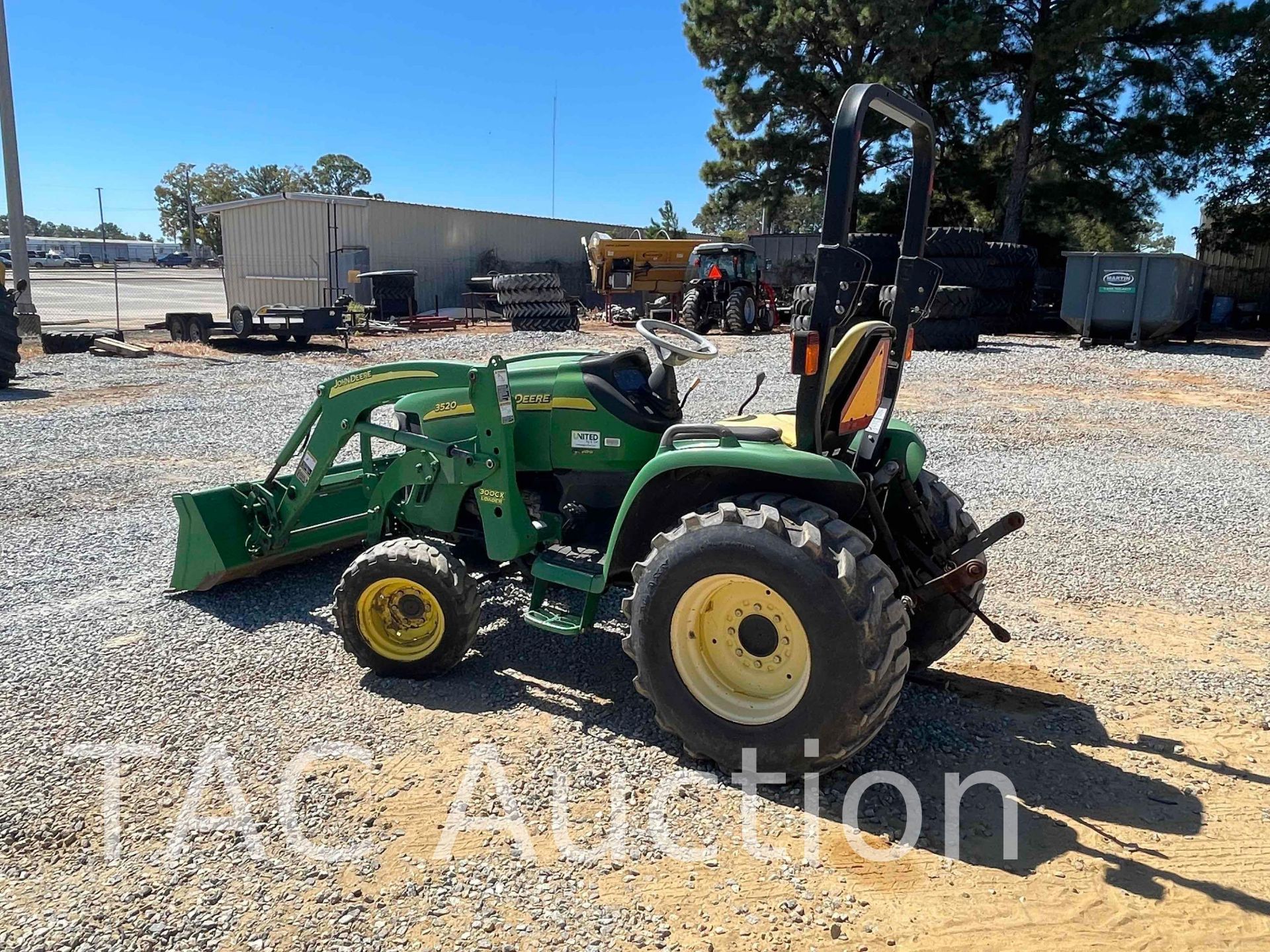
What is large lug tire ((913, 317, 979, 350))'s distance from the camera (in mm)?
17781

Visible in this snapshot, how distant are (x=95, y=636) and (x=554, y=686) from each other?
Result: 242cm

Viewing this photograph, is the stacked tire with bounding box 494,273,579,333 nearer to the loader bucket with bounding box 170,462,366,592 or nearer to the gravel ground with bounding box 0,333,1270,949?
the gravel ground with bounding box 0,333,1270,949

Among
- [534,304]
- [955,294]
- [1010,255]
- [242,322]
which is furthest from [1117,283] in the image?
[242,322]

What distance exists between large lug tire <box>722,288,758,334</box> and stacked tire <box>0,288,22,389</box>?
14.4m

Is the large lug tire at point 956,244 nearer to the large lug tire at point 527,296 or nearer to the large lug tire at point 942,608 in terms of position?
the large lug tire at point 527,296

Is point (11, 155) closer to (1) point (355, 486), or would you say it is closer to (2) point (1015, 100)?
(1) point (355, 486)

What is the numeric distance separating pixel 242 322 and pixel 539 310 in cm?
734

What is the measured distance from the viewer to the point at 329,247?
2672 centimetres

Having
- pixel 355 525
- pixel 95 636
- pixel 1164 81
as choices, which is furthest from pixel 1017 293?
pixel 95 636

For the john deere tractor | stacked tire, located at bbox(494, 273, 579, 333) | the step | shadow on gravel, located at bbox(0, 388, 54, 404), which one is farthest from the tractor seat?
stacked tire, located at bbox(494, 273, 579, 333)

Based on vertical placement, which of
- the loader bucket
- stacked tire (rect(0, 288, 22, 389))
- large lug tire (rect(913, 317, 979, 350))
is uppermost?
large lug tire (rect(913, 317, 979, 350))

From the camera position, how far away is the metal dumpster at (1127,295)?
1775cm

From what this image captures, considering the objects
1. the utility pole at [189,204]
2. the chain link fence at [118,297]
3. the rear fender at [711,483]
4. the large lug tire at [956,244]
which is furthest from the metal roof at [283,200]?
the utility pole at [189,204]

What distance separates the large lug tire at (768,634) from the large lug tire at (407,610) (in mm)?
954
